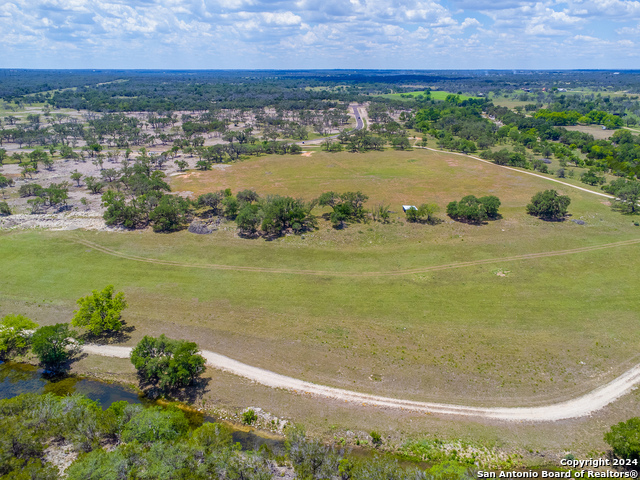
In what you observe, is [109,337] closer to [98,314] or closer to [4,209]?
[98,314]

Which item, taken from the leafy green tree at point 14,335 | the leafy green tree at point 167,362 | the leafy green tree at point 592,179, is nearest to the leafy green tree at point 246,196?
the leafy green tree at point 14,335

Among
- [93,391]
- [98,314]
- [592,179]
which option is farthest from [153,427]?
[592,179]

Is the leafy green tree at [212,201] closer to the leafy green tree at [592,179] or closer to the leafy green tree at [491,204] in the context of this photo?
the leafy green tree at [491,204]

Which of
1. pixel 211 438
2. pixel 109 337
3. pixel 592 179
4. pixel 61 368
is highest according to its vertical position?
pixel 592 179

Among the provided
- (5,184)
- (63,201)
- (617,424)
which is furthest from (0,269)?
(617,424)

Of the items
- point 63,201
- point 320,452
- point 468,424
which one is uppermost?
point 63,201

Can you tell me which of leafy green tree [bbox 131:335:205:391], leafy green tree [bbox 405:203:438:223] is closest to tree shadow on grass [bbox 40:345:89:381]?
leafy green tree [bbox 131:335:205:391]

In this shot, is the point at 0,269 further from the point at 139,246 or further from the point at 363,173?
the point at 363,173

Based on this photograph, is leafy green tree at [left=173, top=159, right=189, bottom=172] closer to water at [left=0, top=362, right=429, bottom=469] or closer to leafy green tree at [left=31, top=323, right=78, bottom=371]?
leafy green tree at [left=31, top=323, right=78, bottom=371]
